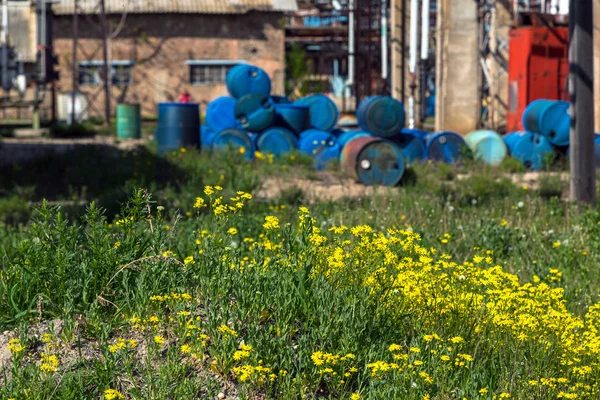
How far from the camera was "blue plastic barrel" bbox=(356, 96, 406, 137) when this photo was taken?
513 inches

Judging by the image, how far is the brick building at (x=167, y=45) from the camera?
94.7 feet

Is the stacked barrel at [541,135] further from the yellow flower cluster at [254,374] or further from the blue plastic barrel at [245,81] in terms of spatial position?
the yellow flower cluster at [254,374]

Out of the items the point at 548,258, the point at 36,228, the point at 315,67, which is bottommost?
the point at 548,258

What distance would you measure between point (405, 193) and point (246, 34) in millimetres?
19847

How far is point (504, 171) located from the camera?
1308cm

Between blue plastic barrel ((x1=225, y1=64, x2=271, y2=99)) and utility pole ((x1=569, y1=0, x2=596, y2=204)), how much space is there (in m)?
7.18

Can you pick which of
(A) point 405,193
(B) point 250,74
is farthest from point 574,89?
(B) point 250,74

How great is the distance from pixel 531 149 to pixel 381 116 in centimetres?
231

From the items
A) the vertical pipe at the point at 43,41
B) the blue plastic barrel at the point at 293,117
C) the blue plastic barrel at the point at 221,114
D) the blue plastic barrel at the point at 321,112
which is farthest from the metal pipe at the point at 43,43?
the blue plastic barrel at the point at 293,117

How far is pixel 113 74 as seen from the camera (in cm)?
2933

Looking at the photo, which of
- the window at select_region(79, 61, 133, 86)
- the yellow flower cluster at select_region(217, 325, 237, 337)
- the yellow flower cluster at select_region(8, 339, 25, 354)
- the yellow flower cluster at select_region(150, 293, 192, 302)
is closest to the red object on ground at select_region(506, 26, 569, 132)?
the yellow flower cluster at select_region(150, 293, 192, 302)

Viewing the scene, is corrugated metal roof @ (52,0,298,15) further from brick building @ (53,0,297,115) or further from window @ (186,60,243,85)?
window @ (186,60,243,85)

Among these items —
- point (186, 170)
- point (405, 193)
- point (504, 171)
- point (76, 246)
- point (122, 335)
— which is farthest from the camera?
point (504, 171)

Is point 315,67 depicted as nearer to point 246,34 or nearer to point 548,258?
point 246,34
